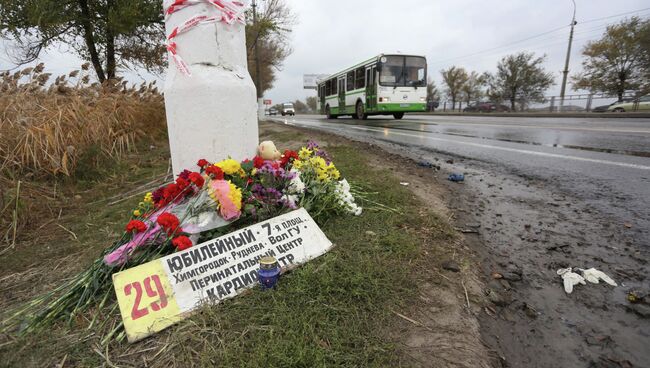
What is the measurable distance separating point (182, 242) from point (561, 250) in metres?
2.25

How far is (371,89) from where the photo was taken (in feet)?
50.3

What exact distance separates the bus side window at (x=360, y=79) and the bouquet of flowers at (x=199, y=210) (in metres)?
14.4

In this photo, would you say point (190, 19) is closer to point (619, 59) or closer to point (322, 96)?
point (322, 96)

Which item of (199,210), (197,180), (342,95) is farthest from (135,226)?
(342,95)

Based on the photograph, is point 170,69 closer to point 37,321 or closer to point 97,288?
point 97,288

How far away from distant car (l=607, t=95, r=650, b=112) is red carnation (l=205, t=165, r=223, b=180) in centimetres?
3124

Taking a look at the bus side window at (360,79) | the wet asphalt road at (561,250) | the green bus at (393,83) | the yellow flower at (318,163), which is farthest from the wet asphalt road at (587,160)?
the bus side window at (360,79)

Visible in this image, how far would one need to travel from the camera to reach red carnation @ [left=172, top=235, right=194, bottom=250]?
168 centimetres

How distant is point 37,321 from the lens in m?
1.43

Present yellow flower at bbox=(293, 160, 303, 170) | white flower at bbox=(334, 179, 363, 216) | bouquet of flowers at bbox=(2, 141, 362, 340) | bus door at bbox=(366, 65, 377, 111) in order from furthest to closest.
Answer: bus door at bbox=(366, 65, 377, 111), yellow flower at bbox=(293, 160, 303, 170), white flower at bbox=(334, 179, 363, 216), bouquet of flowers at bbox=(2, 141, 362, 340)

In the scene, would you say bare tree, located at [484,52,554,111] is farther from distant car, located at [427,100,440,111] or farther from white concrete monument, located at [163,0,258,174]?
white concrete monument, located at [163,0,258,174]

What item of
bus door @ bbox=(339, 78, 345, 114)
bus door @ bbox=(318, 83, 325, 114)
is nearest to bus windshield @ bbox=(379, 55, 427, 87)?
bus door @ bbox=(339, 78, 345, 114)

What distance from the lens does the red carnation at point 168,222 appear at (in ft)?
5.63

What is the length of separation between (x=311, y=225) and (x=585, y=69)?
156 feet
